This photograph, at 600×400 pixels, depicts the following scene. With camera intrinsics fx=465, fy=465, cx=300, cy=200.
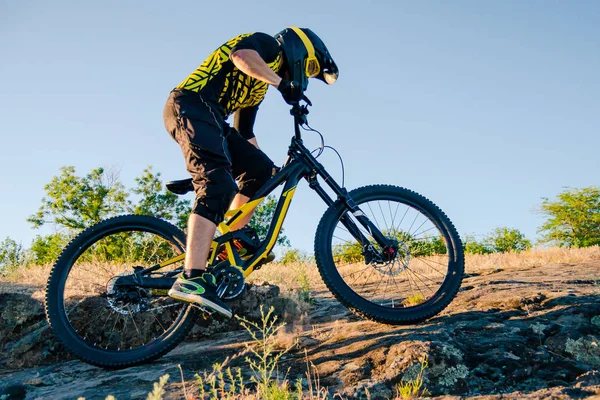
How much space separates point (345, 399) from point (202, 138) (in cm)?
226

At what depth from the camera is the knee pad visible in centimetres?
370

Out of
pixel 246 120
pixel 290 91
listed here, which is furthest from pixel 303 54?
pixel 246 120

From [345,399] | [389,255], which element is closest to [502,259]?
[389,255]

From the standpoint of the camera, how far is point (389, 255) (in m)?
3.93

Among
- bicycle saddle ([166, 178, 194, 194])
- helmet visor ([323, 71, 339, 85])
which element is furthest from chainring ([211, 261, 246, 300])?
helmet visor ([323, 71, 339, 85])

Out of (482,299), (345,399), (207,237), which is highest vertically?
(207,237)

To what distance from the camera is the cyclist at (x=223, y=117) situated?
365 cm

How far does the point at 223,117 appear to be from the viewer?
4129mm

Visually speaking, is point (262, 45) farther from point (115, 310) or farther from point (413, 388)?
point (413, 388)

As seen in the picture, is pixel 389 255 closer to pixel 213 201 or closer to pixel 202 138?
pixel 213 201

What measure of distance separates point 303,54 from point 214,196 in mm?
1562

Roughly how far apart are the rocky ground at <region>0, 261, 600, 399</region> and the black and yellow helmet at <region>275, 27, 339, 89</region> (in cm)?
226

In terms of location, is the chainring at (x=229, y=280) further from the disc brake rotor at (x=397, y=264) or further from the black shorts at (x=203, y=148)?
the disc brake rotor at (x=397, y=264)

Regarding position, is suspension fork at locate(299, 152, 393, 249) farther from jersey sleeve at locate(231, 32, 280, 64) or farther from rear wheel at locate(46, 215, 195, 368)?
rear wheel at locate(46, 215, 195, 368)
